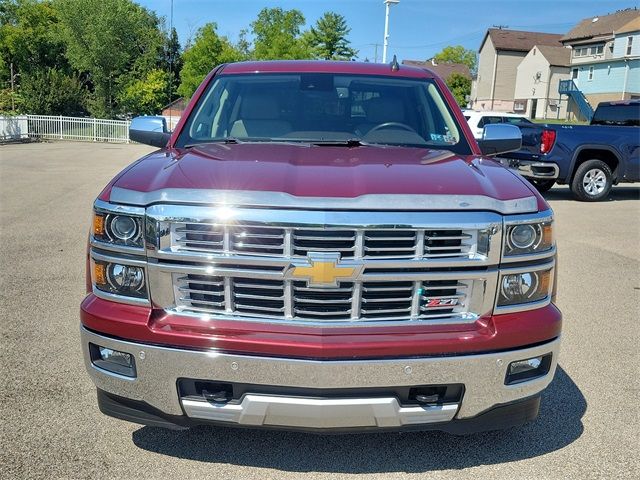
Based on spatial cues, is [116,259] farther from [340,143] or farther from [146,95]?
[146,95]

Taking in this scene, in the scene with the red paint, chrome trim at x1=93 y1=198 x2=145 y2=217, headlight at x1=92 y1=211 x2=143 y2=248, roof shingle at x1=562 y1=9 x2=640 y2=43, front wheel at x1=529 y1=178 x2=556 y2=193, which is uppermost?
roof shingle at x1=562 y1=9 x2=640 y2=43

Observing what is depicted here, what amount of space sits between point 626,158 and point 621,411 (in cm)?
997

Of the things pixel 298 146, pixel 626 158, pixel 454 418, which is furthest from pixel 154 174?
pixel 626 158

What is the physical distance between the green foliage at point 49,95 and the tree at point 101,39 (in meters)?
2.15

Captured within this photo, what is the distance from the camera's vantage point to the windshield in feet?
12.4

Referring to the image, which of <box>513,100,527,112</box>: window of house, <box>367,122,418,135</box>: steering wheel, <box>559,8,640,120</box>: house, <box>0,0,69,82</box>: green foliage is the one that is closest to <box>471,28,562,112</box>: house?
<box>513,100,527,112</box>: window of house

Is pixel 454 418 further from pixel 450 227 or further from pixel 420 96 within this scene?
pixel 420 96

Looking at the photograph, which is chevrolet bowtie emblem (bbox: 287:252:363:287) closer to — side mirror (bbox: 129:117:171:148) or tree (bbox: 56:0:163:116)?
side mirror (bbox: 129:117:171:148)

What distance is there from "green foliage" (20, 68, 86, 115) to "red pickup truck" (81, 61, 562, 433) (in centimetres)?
4032

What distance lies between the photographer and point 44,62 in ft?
181

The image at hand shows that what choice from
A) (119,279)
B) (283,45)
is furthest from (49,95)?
(119,279)

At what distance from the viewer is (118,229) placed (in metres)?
2.56

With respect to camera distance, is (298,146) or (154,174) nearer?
(154,174)

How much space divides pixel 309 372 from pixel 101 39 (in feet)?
143
